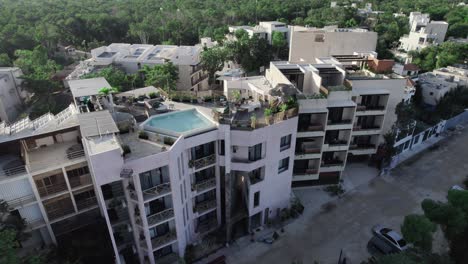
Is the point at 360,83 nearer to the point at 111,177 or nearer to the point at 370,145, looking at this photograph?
the point at 370,145

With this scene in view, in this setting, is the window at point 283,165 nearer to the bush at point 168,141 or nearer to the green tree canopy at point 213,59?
the bush at point 168,141

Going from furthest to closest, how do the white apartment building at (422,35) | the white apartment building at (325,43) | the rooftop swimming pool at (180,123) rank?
the white apartment building at (422,35), the white apartment building at (325,43), the rooftop swimming pool at (180,123)

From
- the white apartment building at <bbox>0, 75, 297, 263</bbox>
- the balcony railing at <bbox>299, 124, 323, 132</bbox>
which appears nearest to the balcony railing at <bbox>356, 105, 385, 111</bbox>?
the balcony railing at <bbox>299, 124, 323, 132</bbox>

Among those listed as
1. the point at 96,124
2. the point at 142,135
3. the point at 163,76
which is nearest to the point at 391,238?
the point at 142,135

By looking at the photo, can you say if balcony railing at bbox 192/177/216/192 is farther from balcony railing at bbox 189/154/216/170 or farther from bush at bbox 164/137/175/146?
bush at bbox 164/137/175/146

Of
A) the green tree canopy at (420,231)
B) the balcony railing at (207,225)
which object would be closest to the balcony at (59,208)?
the balcony railing at (207,225)
